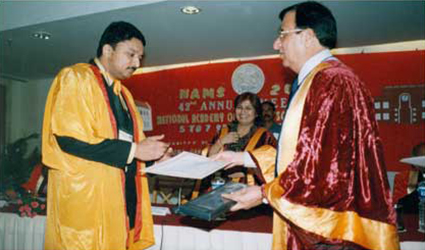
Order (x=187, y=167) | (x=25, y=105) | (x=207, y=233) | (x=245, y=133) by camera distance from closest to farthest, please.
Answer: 1. (x=187, y=167)
2. (x=207, y=233)
3. (x=245, y=133)
4. (x=25, y=105)

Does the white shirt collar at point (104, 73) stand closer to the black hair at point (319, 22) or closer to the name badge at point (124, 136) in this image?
the name badge at point (124, 136)

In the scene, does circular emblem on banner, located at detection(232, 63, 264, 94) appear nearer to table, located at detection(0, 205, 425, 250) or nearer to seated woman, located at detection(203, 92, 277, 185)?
seated woman, located at detection(203, 92, 277, 185)

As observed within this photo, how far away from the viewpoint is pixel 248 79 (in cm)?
498

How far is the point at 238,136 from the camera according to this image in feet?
11.0

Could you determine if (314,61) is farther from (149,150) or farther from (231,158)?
(149,150)

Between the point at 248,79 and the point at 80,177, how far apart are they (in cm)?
370

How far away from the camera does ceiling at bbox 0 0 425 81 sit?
3418mm

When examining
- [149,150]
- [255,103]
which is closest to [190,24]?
[255,103]

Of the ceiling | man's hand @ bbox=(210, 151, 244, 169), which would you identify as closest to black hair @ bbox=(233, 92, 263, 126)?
the ceiling

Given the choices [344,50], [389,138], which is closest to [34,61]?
[344,50]

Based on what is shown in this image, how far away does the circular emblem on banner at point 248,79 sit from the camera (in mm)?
4918

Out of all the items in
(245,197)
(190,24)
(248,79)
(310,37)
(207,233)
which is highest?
(190,24)

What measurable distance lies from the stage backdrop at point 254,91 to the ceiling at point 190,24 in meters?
0.23

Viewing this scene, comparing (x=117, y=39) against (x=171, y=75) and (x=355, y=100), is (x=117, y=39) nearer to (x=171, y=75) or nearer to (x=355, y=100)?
(x=355, y=100)
